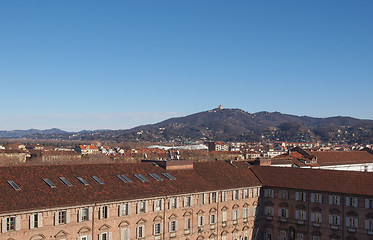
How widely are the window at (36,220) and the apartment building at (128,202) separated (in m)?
0.07

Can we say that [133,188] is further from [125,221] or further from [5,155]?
[5,155]

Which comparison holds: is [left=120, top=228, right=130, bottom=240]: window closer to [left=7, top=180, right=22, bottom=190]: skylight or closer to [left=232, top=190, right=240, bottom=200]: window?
[left=7, top=180, right=22, bottom=190]: skylight

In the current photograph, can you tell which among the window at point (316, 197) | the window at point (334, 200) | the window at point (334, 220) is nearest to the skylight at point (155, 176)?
the window at point (316, 197)

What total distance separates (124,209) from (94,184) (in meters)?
4.24

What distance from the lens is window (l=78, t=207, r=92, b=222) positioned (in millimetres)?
46219

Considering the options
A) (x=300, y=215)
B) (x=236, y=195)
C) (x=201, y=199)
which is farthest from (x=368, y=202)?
(x=201, y=199)

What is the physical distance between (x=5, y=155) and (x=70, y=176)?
101 m

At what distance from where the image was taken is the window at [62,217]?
44281mm

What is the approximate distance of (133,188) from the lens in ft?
173

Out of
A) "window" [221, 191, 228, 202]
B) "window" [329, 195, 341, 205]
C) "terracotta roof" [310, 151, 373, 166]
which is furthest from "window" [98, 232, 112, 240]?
"terracotta roof" [310, 151, 373, 166]

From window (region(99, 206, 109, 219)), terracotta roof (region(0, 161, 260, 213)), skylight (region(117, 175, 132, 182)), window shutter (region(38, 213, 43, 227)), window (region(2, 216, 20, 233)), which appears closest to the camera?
window (region(2, 216, 20, 233))

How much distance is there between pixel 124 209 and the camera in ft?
166

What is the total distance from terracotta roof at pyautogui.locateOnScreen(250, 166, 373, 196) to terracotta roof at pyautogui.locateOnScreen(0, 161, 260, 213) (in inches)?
154

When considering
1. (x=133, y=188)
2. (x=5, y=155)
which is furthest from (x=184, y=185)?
(x=5, y=155)
